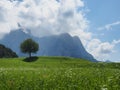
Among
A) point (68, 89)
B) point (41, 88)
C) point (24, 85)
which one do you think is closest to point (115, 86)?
point (68, 89)

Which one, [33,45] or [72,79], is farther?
[33,45]

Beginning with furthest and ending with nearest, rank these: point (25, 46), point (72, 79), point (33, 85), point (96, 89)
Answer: point (25, 46) < point (72, 79) < point (33, 85) < point (96, 89)

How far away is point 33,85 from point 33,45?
138 metres

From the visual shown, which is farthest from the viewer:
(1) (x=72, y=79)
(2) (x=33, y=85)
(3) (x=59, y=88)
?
(1) (x=72, y=79)

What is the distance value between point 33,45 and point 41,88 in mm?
139006

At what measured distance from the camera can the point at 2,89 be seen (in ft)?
51.0

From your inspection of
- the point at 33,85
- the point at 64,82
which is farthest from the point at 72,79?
the point at 33,85

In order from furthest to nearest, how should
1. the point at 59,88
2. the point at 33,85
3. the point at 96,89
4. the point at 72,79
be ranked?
the point at 72,79 → the point at 33,85 → the point at 59,88 → the point at 96,89

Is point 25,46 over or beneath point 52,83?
over

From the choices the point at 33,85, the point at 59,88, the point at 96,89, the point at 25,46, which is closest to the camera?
the point at 96,89

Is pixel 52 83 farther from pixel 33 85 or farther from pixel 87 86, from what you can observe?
pixel 87 86

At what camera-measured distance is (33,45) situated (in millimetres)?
153500

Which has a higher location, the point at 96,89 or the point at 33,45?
the point at 33,45

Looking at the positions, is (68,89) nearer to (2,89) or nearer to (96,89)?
(96,89)
